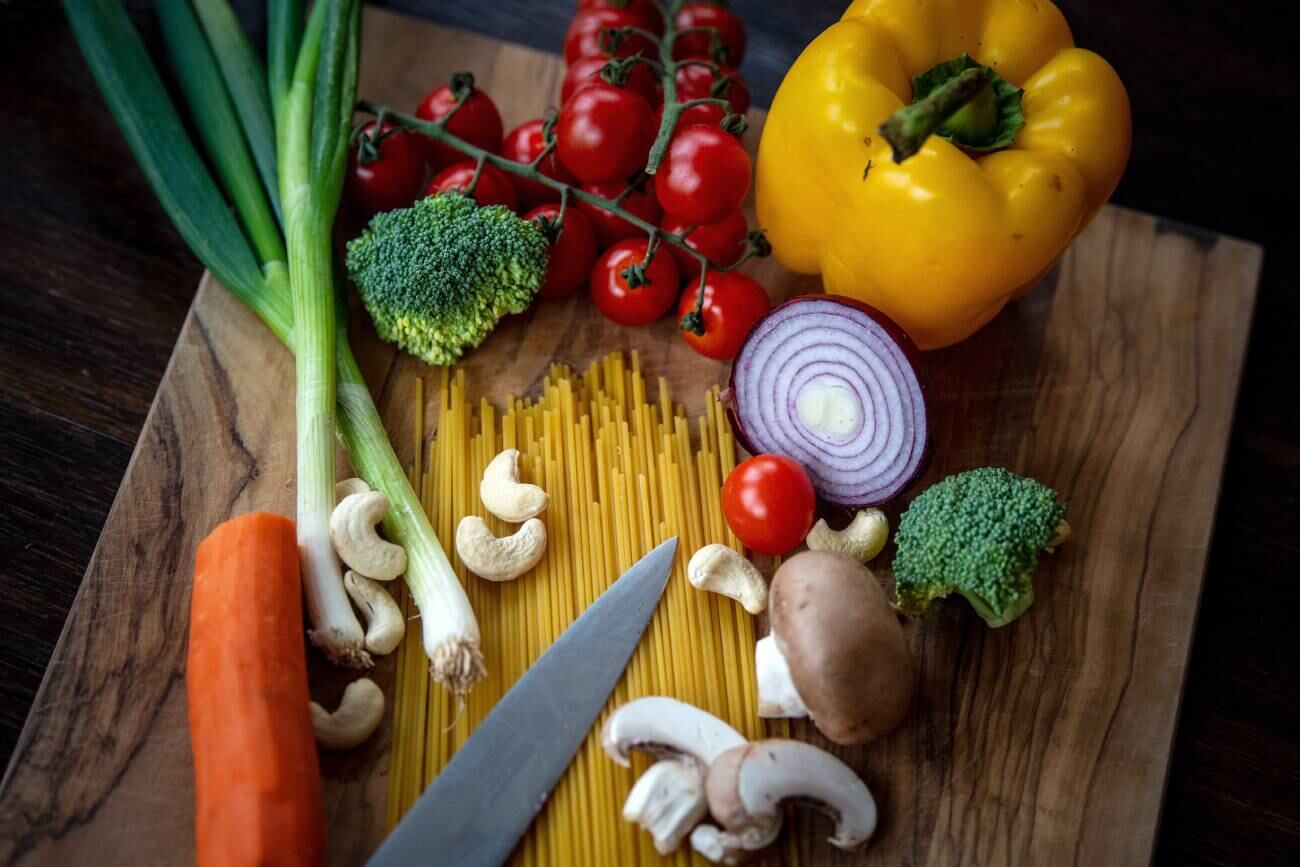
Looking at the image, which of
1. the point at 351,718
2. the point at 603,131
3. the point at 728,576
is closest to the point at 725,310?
the point at 603,131

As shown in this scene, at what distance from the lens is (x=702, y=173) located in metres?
1.87

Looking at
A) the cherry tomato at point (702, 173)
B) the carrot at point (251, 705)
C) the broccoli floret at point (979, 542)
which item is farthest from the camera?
the cherry tomato at point (702, 173)

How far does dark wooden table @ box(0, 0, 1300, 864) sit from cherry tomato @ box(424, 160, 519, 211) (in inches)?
22.3

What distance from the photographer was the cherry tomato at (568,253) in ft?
6.63

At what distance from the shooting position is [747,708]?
1.70 metres

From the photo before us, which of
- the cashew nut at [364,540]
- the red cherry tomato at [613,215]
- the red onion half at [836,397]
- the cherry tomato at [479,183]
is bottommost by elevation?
the cashew nut at [364,540]

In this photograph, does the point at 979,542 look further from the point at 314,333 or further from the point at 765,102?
the point at 765,102

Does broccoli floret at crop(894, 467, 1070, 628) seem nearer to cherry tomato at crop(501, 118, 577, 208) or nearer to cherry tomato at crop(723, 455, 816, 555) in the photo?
cherry tomato at crop(723, 455, 816, 555)

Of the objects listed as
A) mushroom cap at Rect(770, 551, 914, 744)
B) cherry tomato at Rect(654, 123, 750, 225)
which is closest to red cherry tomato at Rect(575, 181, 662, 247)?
cherry tomato at Rect(654, 123, 750, 225)

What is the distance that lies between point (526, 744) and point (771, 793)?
375 millimetres

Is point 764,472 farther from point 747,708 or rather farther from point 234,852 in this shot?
point 234,852

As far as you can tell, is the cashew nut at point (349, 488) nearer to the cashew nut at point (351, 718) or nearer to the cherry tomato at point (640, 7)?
the cashew nut at point (351, 718)

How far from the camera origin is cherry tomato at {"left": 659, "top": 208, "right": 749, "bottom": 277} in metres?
2.02

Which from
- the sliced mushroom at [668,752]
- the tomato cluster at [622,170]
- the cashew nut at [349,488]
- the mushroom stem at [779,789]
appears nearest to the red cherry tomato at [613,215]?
the tomato cluster at [622,170]
